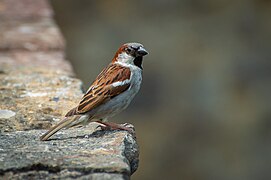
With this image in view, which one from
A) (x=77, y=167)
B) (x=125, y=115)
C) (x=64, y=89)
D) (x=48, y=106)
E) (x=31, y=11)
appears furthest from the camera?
(x=125, y=115)

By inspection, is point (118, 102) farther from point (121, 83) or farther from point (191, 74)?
point (191, 74)

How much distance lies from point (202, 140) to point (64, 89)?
6.08 metres

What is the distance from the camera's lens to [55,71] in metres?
5.03

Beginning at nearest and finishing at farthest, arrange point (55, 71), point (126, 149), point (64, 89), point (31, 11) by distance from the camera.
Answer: point (126, 149)
point (64, 89)
point (55, 71)
point (31, 11)

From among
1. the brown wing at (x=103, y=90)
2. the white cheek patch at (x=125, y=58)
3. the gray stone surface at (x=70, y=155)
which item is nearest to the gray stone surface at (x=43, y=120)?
the gray stone surface at (x=70, y=155)

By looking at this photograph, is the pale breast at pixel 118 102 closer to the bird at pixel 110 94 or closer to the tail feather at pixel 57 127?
the bird at pixel 110 94

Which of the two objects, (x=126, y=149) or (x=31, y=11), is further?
(x=31, y=11)

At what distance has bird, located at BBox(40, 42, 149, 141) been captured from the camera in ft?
12.4

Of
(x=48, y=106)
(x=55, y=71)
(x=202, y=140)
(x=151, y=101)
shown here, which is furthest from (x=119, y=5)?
(x=48, y=106)

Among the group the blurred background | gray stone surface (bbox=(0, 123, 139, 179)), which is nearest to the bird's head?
gray stone surface (bbox=(0, 123, 139, 179))

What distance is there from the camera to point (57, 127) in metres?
3.63

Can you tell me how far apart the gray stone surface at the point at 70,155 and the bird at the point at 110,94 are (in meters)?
0.07

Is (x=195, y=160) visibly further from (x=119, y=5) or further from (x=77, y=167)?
(x=77, y=167)

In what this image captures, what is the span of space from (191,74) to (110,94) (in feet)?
22.3
